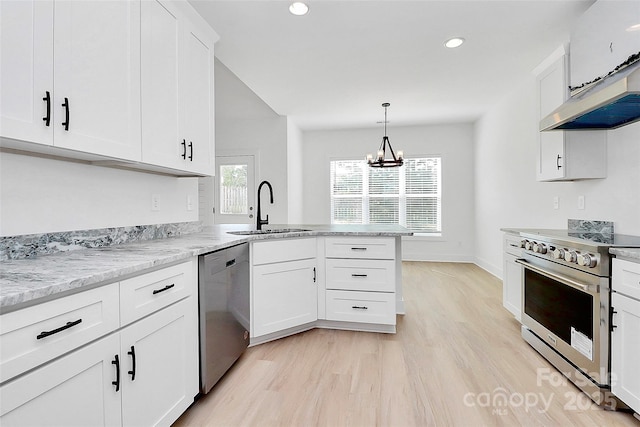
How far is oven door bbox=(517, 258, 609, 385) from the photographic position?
68.6 inches

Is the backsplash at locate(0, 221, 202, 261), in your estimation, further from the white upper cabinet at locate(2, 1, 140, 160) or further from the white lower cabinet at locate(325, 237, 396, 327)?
the white lower cabinet at locate(325, 237, 396, 327)

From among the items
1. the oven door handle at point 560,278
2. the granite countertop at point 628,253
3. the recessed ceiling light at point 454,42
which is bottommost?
the oven door handle at point 560,278

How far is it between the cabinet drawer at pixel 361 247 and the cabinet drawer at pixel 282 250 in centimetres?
17

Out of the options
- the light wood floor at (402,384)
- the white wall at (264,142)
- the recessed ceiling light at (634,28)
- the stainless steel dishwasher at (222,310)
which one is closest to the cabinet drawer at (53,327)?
the stainless steel dishwasher at (222,310)

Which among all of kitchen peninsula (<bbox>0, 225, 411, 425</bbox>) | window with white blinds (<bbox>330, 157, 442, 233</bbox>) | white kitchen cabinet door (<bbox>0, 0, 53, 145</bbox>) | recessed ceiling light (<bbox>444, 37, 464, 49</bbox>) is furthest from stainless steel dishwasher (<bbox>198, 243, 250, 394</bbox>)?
window with white blinds (<bbox>330, 157, 442, 233</bbox>)

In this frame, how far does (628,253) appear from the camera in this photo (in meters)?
1.60

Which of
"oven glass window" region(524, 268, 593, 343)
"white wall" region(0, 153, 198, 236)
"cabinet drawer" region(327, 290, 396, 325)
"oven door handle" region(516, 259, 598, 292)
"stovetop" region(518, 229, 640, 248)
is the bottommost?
"cabinet drawer" region(327, 290, 396, 325)

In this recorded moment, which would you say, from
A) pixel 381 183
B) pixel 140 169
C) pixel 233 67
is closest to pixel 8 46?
pixel 140 169

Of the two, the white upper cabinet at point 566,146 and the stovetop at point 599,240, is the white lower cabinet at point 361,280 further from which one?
the white upper cabinet at point 566,146

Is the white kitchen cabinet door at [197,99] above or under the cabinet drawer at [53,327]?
above

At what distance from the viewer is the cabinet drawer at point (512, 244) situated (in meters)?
2.73

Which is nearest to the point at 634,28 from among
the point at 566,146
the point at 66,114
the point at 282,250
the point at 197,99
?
the point at 566,146

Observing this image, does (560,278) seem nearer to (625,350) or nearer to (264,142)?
(625,350)

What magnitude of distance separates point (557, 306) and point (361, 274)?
139 centimetres
